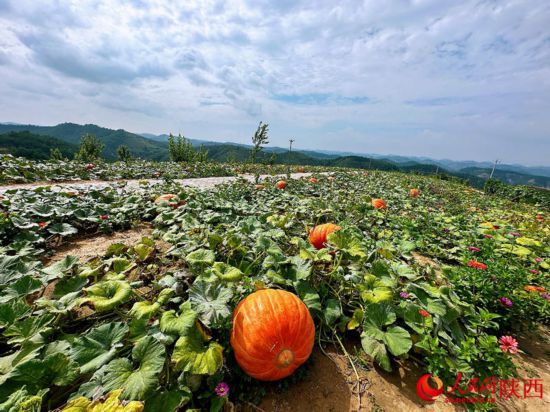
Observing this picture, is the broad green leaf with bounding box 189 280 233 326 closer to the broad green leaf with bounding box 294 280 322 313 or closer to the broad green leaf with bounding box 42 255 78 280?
the broad green leaf with bounding box 294 280 322 313

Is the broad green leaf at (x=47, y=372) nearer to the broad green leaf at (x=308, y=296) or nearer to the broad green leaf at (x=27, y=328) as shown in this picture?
the broad green leaf at (x=27, y=328)

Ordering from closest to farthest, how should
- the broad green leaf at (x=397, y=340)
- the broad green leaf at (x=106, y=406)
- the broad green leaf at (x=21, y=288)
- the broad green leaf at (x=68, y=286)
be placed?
the broad green leaf at (x=106, y=406)
the broad green leaf at (x=397, y=340)
the broad green leaf at (x=21, y=288)
the broad green leaf at (x=68, y=286)

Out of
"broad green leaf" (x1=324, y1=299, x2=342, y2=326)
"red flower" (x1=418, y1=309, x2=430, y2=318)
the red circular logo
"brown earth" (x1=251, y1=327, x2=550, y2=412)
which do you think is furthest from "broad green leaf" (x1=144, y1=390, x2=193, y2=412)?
"red flower" (x1=418, y1=309, x2=430, y2=318)

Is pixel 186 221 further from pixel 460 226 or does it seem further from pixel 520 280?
pixel 460 226

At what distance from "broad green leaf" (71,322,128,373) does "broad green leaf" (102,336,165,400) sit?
0.11m

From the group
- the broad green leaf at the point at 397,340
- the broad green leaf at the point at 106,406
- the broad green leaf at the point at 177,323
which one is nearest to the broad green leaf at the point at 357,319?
the broad green leaf at the point at 397,340

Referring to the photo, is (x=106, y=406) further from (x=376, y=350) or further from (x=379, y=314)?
(x=379, y=314)

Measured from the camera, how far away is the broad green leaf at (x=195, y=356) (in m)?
1.57

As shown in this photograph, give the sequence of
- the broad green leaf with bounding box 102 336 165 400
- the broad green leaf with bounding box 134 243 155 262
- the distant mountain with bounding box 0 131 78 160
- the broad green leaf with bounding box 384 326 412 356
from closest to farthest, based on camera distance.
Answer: the broad green leaf with bounding box 102 336 165 400 < the broad green leaf with bounding box 384 326 412 356 < the broad green leaf with bounding box 134 243 155 262 < the distant mountain with bounding box 0 131 78 160

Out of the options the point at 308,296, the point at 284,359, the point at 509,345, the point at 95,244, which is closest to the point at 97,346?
the point at 284,359

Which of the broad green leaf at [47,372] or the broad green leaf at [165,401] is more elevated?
the broad green leaf at [47,372]

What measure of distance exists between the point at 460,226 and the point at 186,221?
5.52 metres

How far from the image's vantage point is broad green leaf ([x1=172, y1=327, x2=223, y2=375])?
5.15 ft

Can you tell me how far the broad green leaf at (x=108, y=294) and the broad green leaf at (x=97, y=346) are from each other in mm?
154
